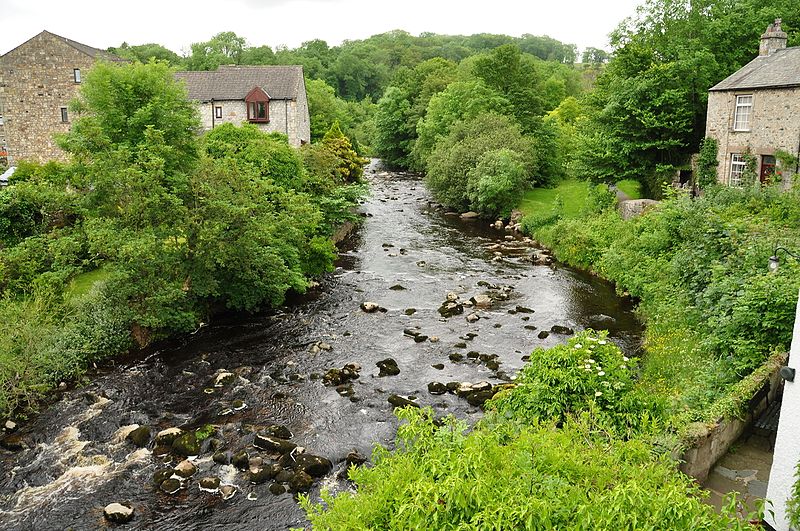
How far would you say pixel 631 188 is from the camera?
4262cm

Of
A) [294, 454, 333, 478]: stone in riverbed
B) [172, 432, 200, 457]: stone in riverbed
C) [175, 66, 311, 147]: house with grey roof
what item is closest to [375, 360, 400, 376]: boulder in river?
[294, 454, 333, 478]: stone in riverbed

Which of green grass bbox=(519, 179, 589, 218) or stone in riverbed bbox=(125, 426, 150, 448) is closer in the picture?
stone in riverbed bbox=(125, 426, 150, 448)

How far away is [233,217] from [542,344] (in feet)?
40.3

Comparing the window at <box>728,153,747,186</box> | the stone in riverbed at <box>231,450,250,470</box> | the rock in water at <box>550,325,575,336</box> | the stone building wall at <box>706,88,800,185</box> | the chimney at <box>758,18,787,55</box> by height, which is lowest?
the stone in riverbed at <box>231,450,250,470</box>

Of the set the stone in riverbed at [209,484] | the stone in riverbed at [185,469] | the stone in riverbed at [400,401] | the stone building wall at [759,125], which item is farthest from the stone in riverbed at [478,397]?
the stone building wall at [759,125]

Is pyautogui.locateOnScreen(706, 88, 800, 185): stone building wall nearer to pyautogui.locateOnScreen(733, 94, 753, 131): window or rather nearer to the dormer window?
pyautogui.locateOnScreen(733, 94, 753, 131): window

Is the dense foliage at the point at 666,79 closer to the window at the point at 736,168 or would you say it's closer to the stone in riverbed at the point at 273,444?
the window at the point at 736,168

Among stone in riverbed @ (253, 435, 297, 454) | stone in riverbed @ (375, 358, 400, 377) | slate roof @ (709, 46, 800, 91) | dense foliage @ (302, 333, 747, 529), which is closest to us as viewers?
dense foliage @ (302, 333, 747, 529)

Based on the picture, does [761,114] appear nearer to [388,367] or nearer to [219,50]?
[388,367]

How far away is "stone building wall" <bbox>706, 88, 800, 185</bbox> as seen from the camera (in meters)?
30.6

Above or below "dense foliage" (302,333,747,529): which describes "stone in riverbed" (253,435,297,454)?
below

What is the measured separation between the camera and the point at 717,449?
40.4ft

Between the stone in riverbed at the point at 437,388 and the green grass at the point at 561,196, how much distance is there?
75.8 ft

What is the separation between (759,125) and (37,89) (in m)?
41.6
